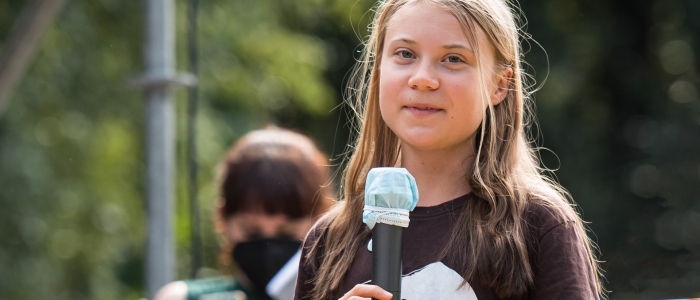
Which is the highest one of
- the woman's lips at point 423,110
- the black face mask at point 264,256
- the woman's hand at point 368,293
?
the woman's lips at point 423,110

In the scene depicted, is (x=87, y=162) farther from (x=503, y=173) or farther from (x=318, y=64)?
(x=503, y=173)

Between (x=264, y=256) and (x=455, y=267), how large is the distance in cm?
139

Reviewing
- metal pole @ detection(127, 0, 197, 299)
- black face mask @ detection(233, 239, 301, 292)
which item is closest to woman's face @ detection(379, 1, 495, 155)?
black face mask @ detection(233, 239, 301, 292)

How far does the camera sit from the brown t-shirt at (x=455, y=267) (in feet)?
4.92

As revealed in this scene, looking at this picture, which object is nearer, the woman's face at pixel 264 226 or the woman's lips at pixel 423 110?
the woman's lips at pixel 423 110

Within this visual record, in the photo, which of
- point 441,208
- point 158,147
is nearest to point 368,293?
point 441,208

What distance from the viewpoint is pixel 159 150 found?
337cm

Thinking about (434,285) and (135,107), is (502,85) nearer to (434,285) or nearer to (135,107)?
(434,285)

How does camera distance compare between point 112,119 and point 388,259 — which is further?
point 112,119

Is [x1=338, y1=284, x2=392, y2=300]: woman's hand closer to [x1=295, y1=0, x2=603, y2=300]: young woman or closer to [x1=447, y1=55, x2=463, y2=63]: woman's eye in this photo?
[x1=295, y1=0, x2=603, y2=300]: young woman

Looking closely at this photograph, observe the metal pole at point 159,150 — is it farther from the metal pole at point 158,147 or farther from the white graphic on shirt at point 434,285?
the white graphic on shirt at point 434,285

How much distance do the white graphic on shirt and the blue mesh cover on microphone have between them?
180mm

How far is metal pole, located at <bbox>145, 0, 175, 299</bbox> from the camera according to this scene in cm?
333

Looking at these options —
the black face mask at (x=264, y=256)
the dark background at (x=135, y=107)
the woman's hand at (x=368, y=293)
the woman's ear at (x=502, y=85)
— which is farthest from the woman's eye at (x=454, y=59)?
the dark background at (x=135, y=107)
